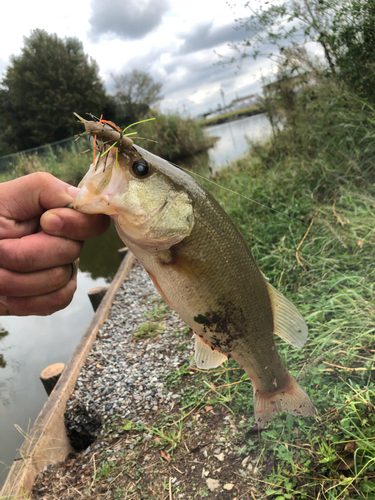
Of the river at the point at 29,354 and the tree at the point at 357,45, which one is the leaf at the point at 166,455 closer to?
the river at the point at 29,354

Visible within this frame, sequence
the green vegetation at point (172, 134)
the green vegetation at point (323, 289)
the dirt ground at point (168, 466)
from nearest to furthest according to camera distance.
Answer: the green vegetation at point (323, 289)
the dirt ground at point (168, 466)
the green vegetation at point (172, 134)

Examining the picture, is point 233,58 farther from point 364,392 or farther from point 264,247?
point 364,392

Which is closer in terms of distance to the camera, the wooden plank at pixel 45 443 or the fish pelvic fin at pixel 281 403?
the fish pelvic fin at pixel 281 403

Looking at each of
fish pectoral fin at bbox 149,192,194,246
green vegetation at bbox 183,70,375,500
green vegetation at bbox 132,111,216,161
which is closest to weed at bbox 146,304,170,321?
green vegetation at bbox 183,70,375,500

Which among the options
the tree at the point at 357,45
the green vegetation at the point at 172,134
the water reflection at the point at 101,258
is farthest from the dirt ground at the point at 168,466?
the green vegetation at the point at 172,134

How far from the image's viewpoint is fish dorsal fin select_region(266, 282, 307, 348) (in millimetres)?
1569

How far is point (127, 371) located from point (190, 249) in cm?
261

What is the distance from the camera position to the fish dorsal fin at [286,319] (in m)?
1.57

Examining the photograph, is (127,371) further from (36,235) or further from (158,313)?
(36,235)

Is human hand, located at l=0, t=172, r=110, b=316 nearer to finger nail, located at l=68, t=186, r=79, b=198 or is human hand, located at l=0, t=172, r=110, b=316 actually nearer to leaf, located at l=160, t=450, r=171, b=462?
finger nail, located at l=68, t=186, r=79, b=198

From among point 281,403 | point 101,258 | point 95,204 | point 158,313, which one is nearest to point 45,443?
point 281,403

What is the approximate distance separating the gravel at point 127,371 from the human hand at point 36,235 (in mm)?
2016

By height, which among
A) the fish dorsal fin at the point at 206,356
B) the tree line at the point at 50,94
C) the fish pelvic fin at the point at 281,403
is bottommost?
the fish pelvic fin at the point at 281,403

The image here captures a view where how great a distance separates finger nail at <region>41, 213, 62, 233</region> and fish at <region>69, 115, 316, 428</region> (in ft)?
0.25
